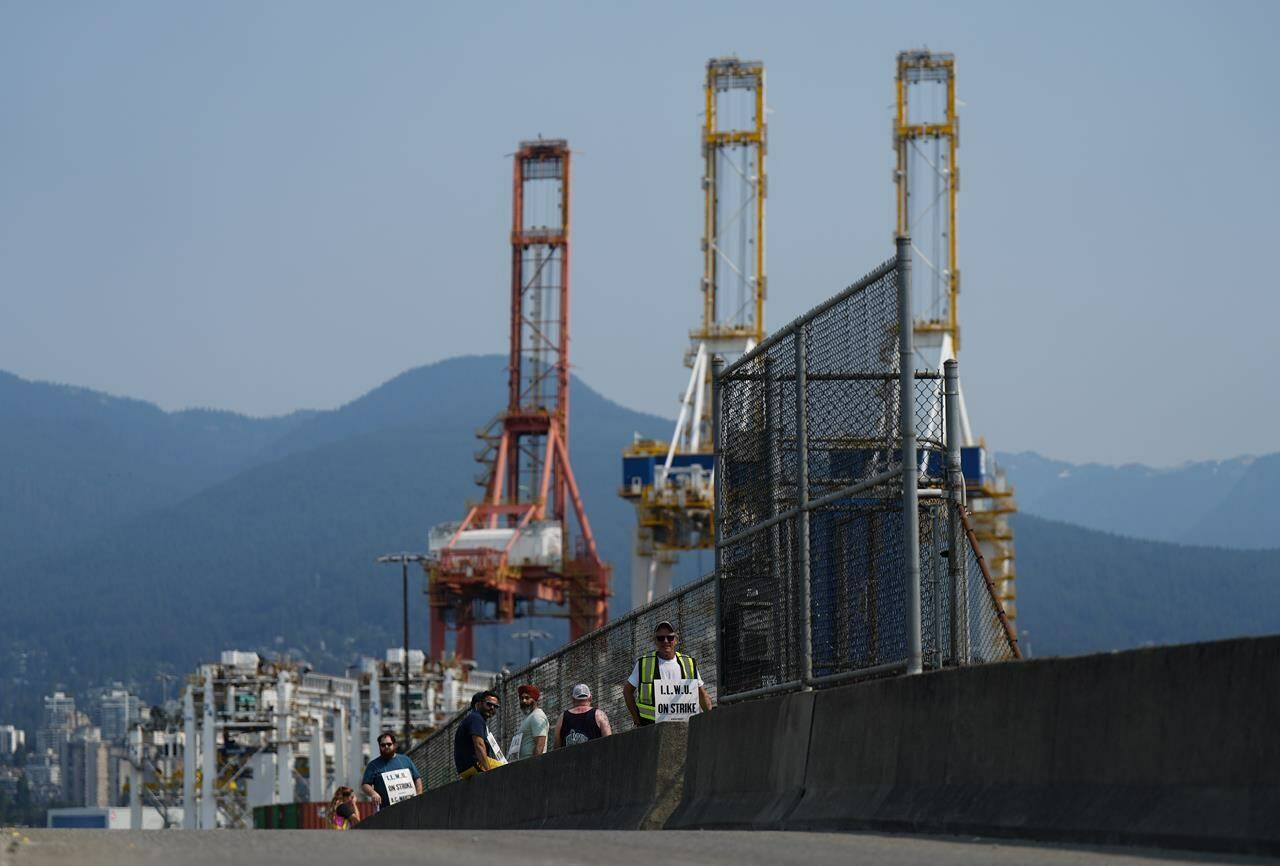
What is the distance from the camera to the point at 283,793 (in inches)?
4739

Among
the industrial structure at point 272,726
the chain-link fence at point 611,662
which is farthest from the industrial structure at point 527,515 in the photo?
the chain-link fence at point 611,662

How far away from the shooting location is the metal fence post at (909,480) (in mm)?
10820

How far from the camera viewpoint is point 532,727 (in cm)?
1809

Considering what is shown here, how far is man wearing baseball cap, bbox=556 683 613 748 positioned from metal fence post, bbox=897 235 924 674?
5.90m

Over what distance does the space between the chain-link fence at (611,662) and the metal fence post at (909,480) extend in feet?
11.4

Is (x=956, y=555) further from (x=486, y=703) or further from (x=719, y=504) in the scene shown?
(x=486, y=703)

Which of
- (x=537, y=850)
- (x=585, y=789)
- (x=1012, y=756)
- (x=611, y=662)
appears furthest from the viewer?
(x=611, y=662)

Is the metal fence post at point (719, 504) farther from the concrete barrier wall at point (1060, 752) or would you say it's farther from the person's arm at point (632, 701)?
the concrete barrier wall at point (1060, 752)

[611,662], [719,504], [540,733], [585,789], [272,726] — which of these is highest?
[719,504]

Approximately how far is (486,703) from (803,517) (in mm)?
7580

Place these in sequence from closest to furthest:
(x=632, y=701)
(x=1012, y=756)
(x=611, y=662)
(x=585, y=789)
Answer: (x=1012, y=756) < (x=585, y=789) < (x=632, y=701) < (x=611, y=662)

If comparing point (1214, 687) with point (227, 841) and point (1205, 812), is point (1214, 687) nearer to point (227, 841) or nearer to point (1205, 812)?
point (1205, 812)

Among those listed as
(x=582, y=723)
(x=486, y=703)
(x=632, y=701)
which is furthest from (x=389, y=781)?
(x=632, y=701)

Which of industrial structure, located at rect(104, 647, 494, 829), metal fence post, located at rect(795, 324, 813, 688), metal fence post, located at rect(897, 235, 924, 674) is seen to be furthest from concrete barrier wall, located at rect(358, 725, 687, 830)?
industrial structure, located at rect(104, 647, 494, 829)
